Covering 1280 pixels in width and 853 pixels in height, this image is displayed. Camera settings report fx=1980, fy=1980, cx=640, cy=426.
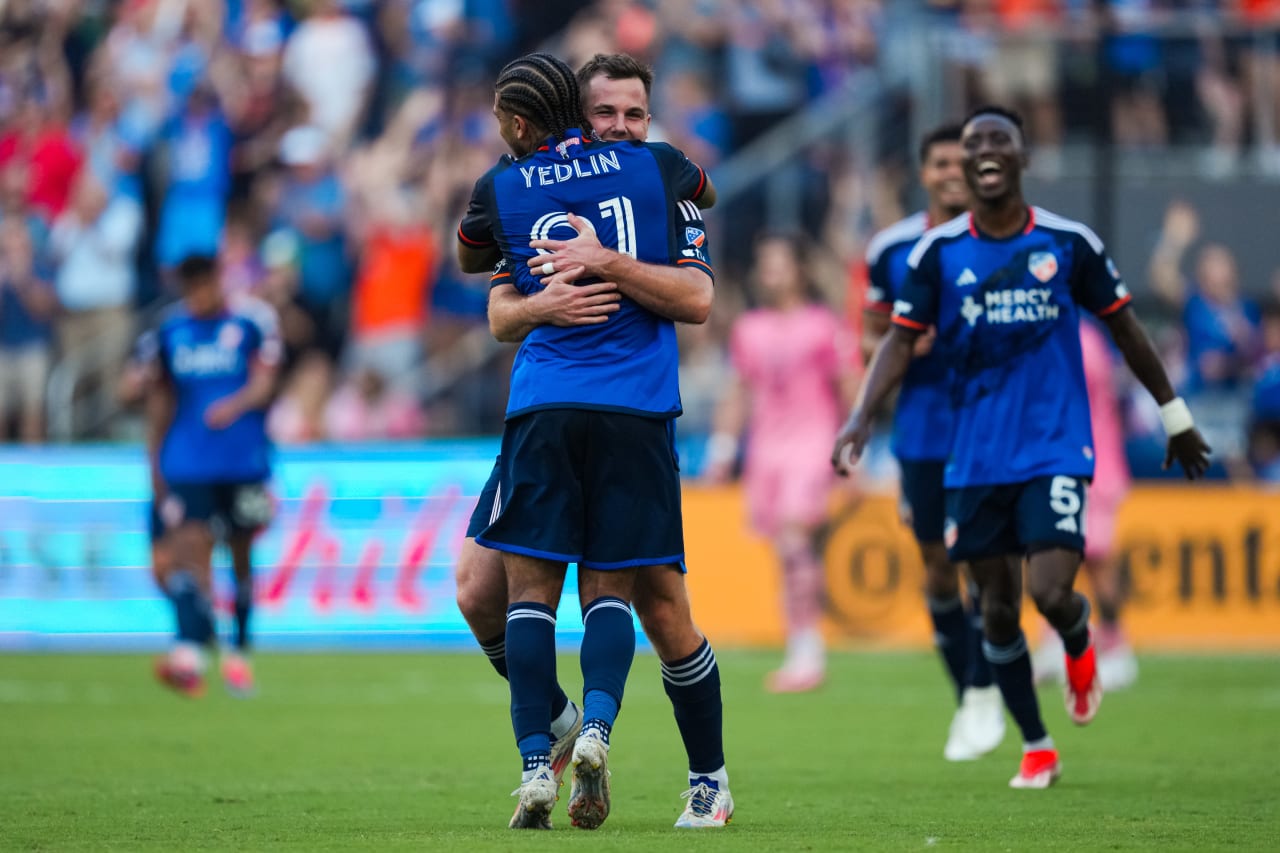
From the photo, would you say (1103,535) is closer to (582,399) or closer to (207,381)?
(207,381)

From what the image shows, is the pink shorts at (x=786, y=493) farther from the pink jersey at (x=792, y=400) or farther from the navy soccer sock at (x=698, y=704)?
the navy soccer sock at (x=698, y=704)

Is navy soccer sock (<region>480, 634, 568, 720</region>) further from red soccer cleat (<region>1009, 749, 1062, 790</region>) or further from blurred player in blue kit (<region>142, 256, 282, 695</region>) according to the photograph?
→ blurred player in blue kit (<region>142, 256, 282, 695</region>)

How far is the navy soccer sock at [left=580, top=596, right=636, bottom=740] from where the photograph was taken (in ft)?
18.5

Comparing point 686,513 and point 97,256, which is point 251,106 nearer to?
point 97,256

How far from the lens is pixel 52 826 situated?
242 inches

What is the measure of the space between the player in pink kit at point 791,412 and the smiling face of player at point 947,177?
378cm

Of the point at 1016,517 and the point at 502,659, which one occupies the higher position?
the point at 1016,517

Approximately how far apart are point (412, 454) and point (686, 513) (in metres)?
2.27

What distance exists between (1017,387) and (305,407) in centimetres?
1174

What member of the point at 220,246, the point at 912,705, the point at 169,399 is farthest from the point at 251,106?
the point at 912,705

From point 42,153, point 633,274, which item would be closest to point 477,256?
point 633,274

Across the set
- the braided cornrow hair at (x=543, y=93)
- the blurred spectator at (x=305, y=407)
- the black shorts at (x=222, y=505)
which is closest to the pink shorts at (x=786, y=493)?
the black shorts at (x=222, y=505)

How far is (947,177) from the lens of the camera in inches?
352

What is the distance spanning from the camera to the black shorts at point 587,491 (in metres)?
5.67
